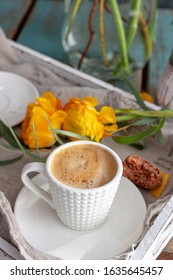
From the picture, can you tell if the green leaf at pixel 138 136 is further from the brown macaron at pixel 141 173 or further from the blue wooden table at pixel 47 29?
the blue wooden table at pixel 47 29

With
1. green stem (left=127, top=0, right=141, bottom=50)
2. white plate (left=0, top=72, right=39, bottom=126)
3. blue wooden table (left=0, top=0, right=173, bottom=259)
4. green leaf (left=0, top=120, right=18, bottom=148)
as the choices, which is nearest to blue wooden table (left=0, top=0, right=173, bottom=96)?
blue wooden table (left=0, top=0, right=173, bottom=259)

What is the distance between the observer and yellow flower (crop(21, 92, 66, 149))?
1.77 ft

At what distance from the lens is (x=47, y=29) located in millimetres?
991

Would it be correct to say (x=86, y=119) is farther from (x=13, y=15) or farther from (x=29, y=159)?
(x=13, y=15)

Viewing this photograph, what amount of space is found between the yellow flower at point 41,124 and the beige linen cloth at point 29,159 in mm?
24

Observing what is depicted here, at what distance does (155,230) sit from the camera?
17.8 inches

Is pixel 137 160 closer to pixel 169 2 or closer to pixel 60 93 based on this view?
pixel 60 93

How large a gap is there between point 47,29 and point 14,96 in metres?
0.36

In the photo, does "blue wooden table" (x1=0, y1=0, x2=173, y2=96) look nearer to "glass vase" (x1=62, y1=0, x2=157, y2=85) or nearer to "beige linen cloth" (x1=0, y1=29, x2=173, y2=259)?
"glass vase" (x1=62, y1=0, x2=157, y2=85)

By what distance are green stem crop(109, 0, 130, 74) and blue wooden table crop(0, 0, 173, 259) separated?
0.24ft

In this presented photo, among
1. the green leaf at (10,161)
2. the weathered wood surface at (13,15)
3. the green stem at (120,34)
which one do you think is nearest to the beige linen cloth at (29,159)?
the green leaf at (10,161)

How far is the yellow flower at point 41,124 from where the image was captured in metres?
0.54

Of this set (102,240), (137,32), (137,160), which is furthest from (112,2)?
(102,240)

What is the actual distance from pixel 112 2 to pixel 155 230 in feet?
1.25
